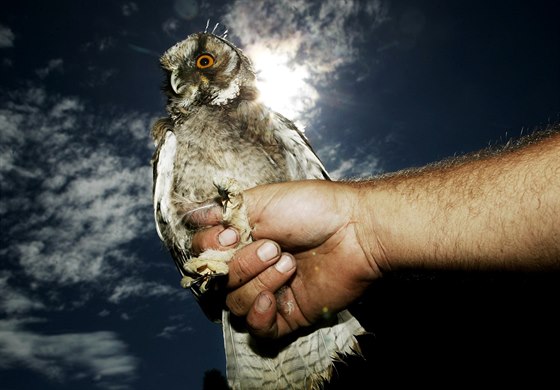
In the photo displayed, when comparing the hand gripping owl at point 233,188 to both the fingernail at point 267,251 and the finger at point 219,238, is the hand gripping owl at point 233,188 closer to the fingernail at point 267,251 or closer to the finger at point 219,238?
the finger at point 219,238

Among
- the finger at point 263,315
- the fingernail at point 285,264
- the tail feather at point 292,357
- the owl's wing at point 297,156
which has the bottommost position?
the tail feather at point 292,357

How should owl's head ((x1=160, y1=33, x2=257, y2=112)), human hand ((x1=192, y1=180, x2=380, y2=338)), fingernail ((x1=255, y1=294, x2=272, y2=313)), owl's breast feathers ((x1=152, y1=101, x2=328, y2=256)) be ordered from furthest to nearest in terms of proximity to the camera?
1. owl's head ((x1=160, y1=33, x2=257, y2=112))
2. owl's breast feathers ((x1=152, y1=101, x2=328, y2=256))
3. fingernail ((x1=255, y1=294, x2=272, y2=313))
4. human hand ((x1=192, y1=180, x2=380, y2=338))

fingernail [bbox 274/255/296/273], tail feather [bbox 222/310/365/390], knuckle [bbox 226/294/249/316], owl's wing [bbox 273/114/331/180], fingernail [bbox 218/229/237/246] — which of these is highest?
owl's wing [bbox 273/114/331/180]

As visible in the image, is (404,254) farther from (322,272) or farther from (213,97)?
(213,97)

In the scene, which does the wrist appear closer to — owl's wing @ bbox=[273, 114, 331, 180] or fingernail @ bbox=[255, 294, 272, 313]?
fingernail @ bbox=[255, 294, 272, 313]

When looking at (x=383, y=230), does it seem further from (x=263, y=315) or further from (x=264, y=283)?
(x=263, y=315)

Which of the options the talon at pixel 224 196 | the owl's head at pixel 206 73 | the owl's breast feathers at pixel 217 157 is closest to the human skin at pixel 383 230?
the talon at pixel 224 196

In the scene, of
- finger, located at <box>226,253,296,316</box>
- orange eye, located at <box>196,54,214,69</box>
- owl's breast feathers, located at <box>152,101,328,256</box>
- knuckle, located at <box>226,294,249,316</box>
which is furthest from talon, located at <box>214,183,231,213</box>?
orange eye, located at <box>196,54,214,69</box>
